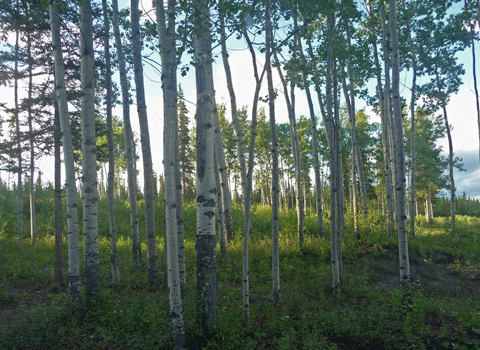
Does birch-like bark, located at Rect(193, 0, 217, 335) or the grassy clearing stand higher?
birch-like bark, located at Rect(193, 0, 217, 335)

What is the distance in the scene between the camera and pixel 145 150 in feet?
27.7

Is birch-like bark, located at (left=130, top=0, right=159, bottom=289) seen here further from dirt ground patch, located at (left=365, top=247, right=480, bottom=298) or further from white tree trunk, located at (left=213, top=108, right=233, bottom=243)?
dirt ground patch, located at (left=365, top=247, right=480, bottom=298)

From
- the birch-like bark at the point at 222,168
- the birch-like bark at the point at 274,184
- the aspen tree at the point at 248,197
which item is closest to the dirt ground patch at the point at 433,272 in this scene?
the birch-like bark at the point at 274,184

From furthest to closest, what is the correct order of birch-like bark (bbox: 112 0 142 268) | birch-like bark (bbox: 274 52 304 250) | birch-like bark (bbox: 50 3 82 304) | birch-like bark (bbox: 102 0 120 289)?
birch-like bark (bbox: 274 52 304 250)
birch-like bark (bbox: 112 0 142 268)
birch-like bark (bbox: 102 0 120 289)
birch-like bark (bbox: 50 3 82 304)

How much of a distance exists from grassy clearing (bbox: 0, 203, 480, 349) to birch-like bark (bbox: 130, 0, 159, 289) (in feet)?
2.50

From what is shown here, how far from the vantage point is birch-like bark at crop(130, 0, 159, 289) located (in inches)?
318

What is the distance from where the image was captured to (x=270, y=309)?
20.9 feet

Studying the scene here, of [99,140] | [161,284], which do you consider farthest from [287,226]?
[99,140]

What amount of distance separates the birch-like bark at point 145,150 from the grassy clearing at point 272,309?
76 centimetres

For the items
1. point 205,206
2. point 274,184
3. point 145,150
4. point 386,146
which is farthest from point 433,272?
point 145,150

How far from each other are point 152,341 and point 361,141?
2347 centimetres

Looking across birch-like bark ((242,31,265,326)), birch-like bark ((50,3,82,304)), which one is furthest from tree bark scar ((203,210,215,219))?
birch-like bark ((50,3,82,304))

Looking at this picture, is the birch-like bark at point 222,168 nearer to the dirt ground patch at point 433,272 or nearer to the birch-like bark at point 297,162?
the birch-like bark at point 297,162

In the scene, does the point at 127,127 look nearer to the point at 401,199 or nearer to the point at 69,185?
the point at 69,185
